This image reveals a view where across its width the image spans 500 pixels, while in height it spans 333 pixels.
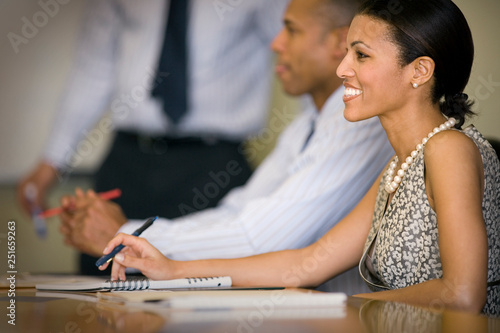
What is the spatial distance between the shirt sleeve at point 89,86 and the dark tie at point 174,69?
233mm

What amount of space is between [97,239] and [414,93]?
1017mm

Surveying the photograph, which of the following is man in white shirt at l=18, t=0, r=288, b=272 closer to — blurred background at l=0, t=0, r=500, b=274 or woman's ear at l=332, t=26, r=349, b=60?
blurred background at l=0, t=0, r=500, b=274

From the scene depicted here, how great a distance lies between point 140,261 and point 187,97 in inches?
61.5

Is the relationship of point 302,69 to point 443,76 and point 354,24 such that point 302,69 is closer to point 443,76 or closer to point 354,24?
point 354,24

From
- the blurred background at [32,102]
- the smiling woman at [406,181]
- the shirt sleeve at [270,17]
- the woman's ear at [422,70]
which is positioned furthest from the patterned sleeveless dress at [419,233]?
the blurred background at [32,102]

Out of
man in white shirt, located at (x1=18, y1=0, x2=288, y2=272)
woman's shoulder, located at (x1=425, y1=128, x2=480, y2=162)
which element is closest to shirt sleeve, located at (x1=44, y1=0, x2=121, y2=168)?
man in white shirt, located at (x1=18, y1=0, x2=288, y2=272)

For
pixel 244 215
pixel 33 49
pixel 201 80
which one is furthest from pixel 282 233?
pixel 33 49

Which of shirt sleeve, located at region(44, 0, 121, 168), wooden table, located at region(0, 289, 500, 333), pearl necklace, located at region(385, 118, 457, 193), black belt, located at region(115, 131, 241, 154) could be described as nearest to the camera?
wooden table, located at region(0, 289, 500, 333)

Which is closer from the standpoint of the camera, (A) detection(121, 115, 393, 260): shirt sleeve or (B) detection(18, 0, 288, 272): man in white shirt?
(A) detection(121, 115, 393, 260): shirt sleeve

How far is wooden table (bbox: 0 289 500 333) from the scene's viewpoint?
2.23 feet

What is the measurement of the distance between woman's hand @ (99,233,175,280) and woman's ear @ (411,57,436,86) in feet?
1.83

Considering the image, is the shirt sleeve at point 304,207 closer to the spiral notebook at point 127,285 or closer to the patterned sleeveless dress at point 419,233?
the patterned sleeveless dress at point 419,233

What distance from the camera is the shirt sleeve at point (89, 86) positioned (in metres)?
2.76

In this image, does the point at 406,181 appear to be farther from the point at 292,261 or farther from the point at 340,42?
the point at 340,42
